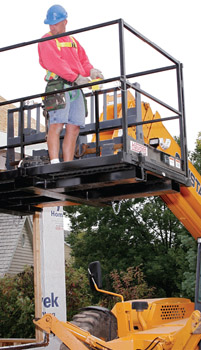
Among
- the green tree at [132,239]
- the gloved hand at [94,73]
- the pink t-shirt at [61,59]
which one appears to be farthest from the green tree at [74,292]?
the green tree at [132,239]

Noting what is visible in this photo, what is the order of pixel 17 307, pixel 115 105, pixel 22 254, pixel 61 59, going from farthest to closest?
pixel 22 254
pixel 17 307
pixel 115 105
pixel 61 59

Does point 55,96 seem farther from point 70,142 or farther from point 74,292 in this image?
point 74,292

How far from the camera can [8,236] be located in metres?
21.1

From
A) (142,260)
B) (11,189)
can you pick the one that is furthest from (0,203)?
(142,260)

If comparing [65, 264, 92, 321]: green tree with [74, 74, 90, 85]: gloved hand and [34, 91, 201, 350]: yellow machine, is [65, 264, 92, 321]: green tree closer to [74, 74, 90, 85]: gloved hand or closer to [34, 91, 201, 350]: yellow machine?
[34, 91, 201, 350]: yellow machine

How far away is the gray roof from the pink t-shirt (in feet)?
48.3

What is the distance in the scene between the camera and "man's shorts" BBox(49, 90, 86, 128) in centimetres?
609

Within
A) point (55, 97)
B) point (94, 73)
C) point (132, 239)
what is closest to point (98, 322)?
point (55, 97)

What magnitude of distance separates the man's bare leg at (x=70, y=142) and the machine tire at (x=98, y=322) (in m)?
2.47

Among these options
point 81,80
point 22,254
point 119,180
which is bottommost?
point 22,254

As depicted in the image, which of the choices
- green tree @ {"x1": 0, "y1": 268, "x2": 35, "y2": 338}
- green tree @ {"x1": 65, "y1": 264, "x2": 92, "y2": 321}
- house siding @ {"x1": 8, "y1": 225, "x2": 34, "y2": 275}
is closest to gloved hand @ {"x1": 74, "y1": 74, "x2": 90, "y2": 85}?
green tree @ {"x1": 0, "y1": 268, "x2": 35, "y2": 338}

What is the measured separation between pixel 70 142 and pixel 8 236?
1544cm

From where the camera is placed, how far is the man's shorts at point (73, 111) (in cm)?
609

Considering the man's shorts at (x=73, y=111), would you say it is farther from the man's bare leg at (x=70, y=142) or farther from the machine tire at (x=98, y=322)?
the machine tire at (x=98, y=322)
